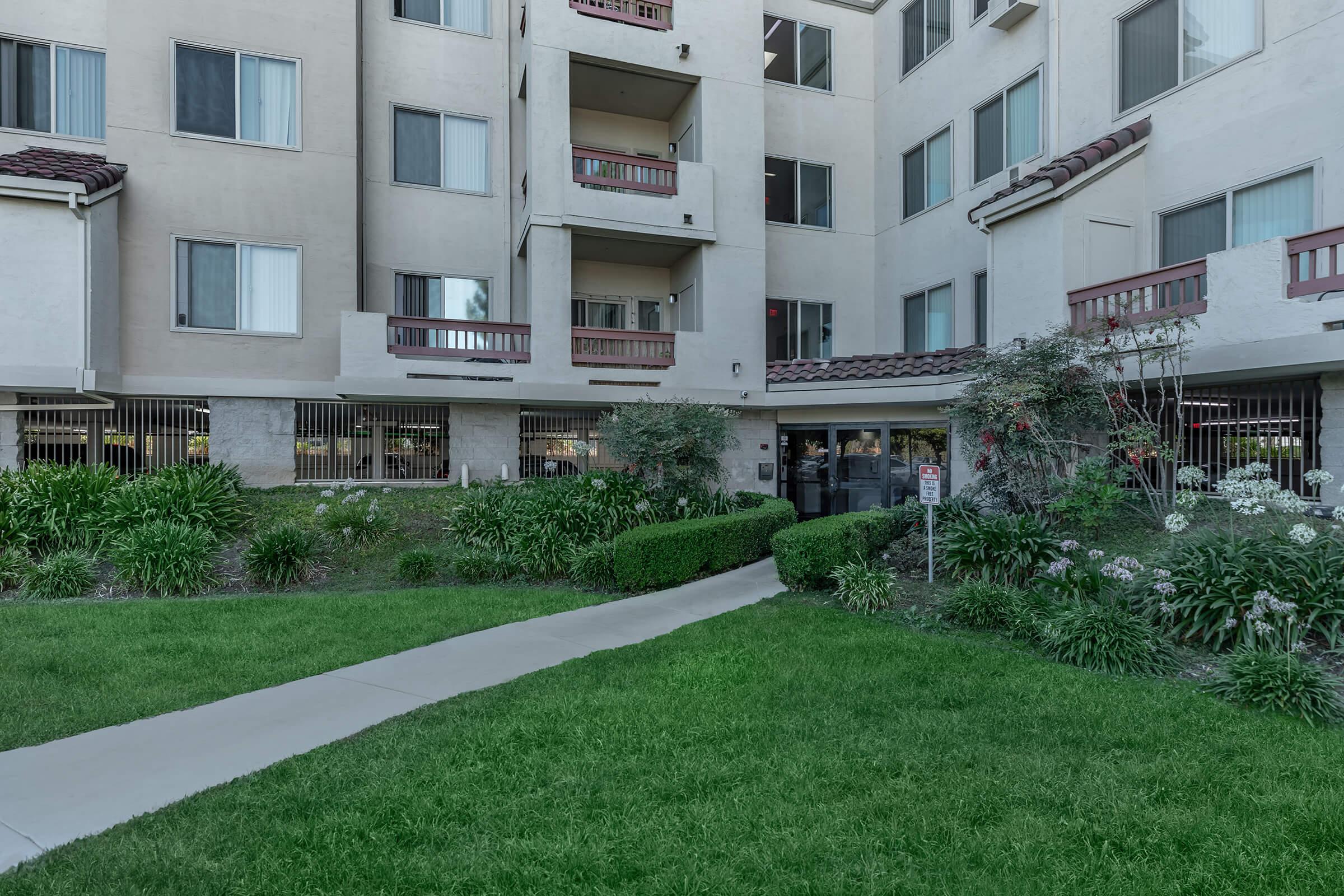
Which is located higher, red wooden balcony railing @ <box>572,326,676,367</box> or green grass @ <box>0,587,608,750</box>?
red wooden balcony railing @ <box>572,326,676,367</box>

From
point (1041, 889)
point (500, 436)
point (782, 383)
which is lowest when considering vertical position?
point (1041, 889)

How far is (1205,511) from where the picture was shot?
9.49m

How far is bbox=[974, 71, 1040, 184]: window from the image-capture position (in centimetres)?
1414

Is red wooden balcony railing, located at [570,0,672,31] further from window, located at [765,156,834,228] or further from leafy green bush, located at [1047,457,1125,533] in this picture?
leafy green bush, located at [1047,457,1125,533]

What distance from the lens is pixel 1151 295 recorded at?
424 inches

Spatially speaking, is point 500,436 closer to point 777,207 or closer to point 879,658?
point 777,207

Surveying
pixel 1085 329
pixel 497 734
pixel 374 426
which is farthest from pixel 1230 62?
pixel 374 426

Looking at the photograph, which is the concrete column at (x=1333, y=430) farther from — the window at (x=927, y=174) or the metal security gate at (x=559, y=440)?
the metal security gate at (x=559, y=440)

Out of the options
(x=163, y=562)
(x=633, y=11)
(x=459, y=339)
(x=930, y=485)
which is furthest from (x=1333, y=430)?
(x=163, y=562)

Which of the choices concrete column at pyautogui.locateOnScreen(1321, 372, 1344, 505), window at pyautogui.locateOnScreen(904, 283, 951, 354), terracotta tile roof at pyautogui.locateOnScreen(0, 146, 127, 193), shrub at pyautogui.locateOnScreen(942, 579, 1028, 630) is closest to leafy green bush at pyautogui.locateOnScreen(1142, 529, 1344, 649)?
shrub at pyautogui.locateOnScreen(942, 579, 1028, 630)

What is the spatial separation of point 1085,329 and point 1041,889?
359 inches

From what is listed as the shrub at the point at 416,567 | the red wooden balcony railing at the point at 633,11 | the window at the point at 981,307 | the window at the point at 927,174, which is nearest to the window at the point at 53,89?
the red wooden balcony railing at the point at 633,11

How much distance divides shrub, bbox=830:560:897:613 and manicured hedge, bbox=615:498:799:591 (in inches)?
83.1

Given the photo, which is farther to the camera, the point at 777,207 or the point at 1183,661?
the point at 777,207
